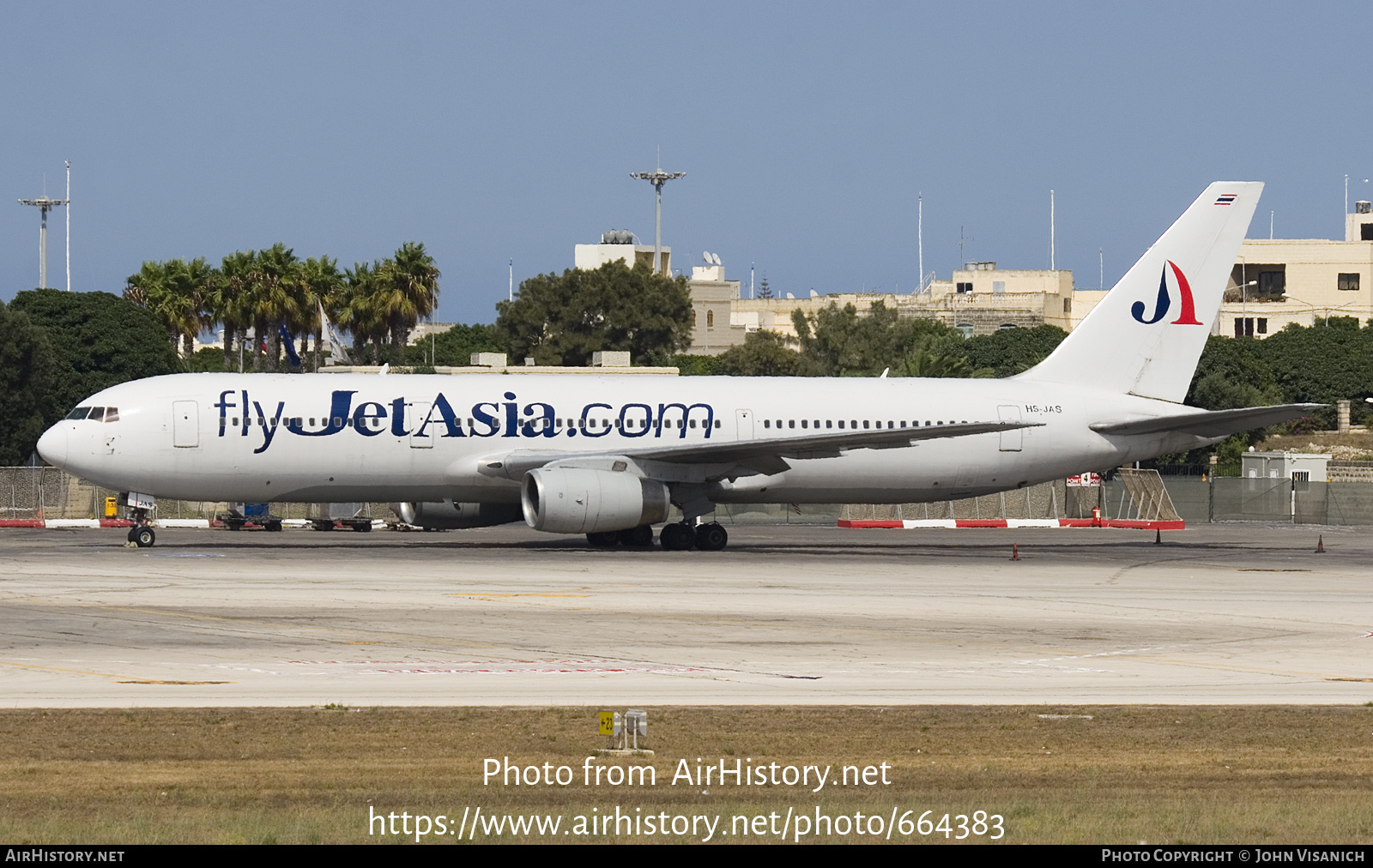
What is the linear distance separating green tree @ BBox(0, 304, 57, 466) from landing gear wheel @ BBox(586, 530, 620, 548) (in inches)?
1839

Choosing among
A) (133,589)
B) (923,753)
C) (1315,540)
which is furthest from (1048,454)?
(923,753)

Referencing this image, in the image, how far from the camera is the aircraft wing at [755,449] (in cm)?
3897

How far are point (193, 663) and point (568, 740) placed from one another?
656cm

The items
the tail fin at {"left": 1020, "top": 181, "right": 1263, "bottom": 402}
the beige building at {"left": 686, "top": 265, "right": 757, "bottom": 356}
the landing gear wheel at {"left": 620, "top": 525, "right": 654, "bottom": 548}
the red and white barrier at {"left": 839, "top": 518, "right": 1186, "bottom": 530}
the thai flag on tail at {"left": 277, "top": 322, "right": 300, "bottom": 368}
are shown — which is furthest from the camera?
the beige building at {"left": 686, "top": 265, "right": 757, "bottom": 356}

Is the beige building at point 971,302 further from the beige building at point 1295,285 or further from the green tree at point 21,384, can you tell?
the green tree at point 21,384

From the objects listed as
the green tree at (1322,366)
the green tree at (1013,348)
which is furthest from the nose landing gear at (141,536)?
the green tree at (1322,366)

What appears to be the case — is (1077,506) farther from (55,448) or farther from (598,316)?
(598,316)

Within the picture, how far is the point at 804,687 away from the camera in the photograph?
1778cm

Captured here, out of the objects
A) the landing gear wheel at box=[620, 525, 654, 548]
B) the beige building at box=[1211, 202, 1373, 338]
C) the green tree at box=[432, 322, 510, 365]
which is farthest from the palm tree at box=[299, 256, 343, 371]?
the beige building at box=[1211, 202, 1373, 338]

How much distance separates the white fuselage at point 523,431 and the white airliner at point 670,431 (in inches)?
1.9

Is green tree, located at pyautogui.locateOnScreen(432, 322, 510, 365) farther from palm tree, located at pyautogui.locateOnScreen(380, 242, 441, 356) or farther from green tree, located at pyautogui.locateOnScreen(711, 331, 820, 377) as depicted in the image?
palm tree, located at pyautogui.locateOnScreen(380, 242, 441, 356)

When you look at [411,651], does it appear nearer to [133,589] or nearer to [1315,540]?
[133,589]

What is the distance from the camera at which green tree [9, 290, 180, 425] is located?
298ft
